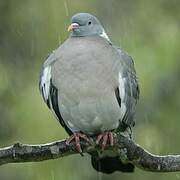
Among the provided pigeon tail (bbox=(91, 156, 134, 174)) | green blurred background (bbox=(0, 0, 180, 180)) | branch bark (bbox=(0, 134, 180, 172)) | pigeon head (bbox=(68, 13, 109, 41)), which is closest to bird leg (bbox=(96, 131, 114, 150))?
branch bark (bbox=(0, 134, 180, 172))

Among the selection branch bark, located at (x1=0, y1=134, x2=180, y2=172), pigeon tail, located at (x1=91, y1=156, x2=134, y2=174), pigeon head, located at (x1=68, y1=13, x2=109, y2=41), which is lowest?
pigeon tail, located at (x1=91, y1=156, x2=134, y2=174)

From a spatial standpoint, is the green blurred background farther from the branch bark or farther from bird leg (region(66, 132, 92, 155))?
the branch bark

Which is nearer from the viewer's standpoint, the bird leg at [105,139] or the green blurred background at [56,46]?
the bird leg at [105,139]

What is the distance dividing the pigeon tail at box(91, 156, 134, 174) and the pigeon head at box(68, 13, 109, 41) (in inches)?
25.9

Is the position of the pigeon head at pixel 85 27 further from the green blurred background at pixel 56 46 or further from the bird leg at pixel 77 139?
the green blurred background at pixel 56 46

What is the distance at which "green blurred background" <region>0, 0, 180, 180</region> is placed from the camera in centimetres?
572

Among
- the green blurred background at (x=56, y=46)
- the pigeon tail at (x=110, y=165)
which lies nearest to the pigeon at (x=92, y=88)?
the pigeon tail at (x=110, y=165)

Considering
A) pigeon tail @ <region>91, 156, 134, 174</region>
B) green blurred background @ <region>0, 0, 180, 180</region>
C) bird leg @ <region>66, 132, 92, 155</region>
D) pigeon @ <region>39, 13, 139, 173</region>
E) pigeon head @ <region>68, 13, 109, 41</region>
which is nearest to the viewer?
bird leg @ <region>66, 132, 92, 155</region>

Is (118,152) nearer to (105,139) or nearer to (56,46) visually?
(105,139)

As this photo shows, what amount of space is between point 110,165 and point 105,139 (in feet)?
1.28

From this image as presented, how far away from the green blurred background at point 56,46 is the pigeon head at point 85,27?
0.90m

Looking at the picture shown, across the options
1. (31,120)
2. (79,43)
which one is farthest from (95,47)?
(31,120)

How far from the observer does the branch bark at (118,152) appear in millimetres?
4051

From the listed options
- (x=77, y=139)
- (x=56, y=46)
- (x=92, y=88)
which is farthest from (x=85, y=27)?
(x=56, y=46)
